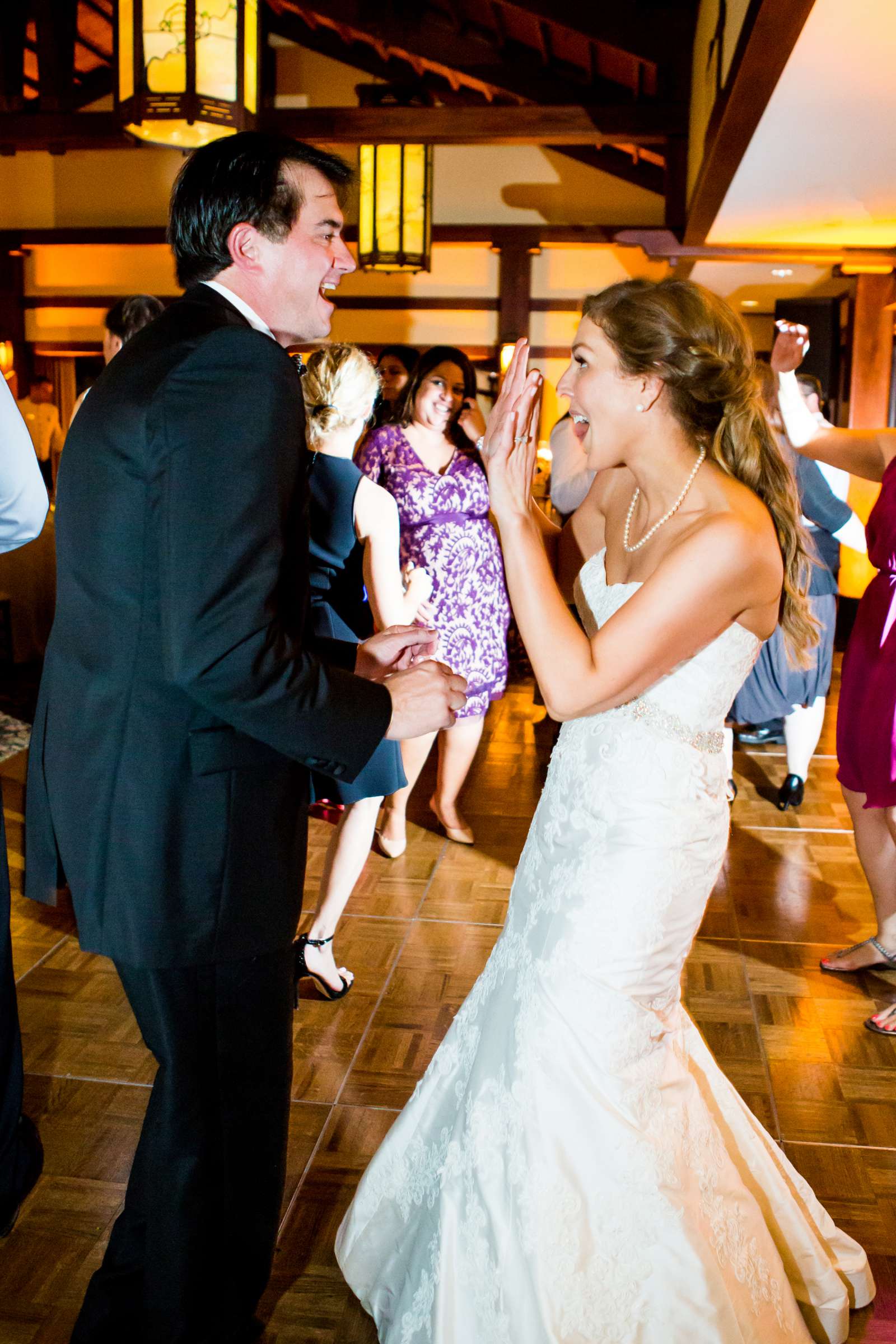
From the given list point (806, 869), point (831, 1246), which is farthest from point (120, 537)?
point (806, 869)

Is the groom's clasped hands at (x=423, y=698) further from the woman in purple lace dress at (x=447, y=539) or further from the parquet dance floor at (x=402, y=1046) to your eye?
the woman in purple lace dress at (x=447, y=539)

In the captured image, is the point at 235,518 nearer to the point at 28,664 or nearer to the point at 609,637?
the point at 609,637

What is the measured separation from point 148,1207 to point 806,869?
2711mm

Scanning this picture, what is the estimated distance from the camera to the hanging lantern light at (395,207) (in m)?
6.30

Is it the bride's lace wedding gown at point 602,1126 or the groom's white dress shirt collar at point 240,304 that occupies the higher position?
the groom's white dress shirt collar at point 240,304

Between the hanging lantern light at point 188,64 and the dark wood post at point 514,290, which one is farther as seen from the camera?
the dark wood post at point 514,290

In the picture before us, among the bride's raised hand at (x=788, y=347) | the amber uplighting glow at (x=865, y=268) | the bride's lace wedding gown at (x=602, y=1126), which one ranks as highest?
the amber uplighting glow at (x=865, y=268)

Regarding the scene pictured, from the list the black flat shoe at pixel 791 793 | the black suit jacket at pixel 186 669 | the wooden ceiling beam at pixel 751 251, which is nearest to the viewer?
the black suit jacket at pixel 186 669

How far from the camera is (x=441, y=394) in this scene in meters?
3.85

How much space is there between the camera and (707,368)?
154 cm

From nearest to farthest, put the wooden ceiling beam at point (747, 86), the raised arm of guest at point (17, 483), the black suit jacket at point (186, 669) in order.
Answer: the black suit jacket at point (186, 669) < the raised arm of guest at point (17, 483) < the wooden ceiling beam at point (747, 86)

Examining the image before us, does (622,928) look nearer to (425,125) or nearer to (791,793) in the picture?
(791,793)

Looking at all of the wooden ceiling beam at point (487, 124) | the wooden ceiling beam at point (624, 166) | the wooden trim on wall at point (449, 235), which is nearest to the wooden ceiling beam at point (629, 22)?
the wooden ceiling beam at point (487, 124)

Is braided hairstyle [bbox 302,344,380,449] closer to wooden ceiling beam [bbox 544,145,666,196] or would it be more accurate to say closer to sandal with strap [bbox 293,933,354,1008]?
sandal with strap [bbox 293,933,354,1008]
